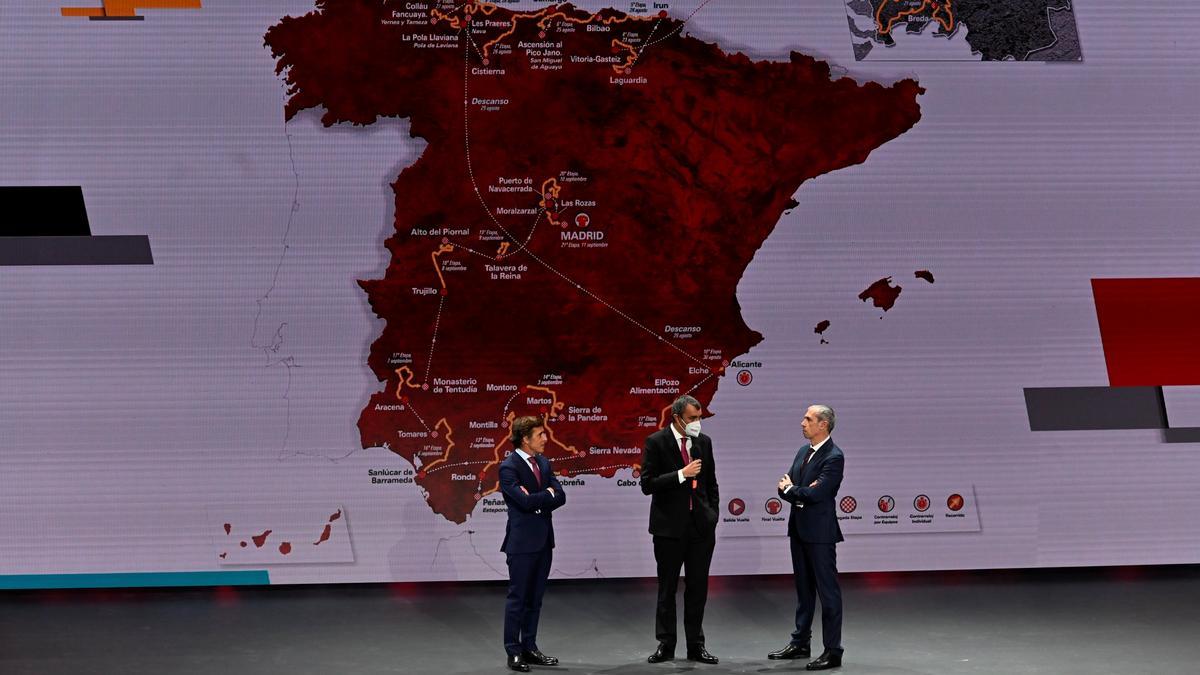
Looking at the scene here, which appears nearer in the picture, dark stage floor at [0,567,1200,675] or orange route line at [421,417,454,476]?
dark stage floor at [0,567,1200,675]

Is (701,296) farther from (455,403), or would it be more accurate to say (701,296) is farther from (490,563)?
(490,563)

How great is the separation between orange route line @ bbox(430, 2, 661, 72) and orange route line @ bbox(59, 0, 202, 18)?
1.59m

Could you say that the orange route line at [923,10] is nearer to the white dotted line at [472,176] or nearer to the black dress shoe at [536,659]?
the white dotted line at [472,176]

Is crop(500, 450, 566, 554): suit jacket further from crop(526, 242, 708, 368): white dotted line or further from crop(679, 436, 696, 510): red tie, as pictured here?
crop(526, 242, 708, 368): white dotted line

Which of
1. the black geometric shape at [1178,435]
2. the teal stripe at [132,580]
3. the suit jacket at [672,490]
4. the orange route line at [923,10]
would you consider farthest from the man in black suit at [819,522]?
the teal stripe at [132,580]

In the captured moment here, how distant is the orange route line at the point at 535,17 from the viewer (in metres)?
7.11

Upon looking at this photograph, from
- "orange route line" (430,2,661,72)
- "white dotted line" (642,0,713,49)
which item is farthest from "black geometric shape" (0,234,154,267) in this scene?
"white dotted line" (642,0,713,49)

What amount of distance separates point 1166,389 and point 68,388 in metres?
7.11

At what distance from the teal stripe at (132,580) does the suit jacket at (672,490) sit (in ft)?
9.57

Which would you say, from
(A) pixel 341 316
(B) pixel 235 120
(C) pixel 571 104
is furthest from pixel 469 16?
(A) pixel 341 316

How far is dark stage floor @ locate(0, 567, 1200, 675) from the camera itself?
5379mm

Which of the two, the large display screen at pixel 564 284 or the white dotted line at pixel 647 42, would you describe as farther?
the white dotted line at pixel 647 42

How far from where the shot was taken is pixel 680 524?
5.38 m

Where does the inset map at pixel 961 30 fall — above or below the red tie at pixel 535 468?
→ above
